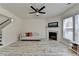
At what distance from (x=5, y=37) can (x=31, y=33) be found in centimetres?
441

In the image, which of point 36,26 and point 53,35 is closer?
point 53,35

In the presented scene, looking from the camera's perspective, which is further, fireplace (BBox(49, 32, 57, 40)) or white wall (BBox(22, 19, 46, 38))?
white wall (BBox(22, 19, 46, 38))

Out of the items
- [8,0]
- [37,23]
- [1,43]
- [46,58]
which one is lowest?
[1,43]

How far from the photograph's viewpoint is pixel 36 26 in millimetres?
11070

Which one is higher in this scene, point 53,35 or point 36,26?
point 36,26

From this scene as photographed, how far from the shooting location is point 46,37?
1088 cm

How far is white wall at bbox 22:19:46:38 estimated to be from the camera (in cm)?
1101

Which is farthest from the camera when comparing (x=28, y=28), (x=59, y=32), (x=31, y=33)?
(x=28, y=28)

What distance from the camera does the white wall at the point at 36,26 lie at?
11.0 metres

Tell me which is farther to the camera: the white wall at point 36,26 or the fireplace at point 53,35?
the white wall at point 36,26

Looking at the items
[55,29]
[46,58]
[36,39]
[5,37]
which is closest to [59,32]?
[55,29]

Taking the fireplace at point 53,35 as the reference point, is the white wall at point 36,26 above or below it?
above

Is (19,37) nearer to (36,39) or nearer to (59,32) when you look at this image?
(36,39)

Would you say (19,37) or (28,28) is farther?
(28,28)
